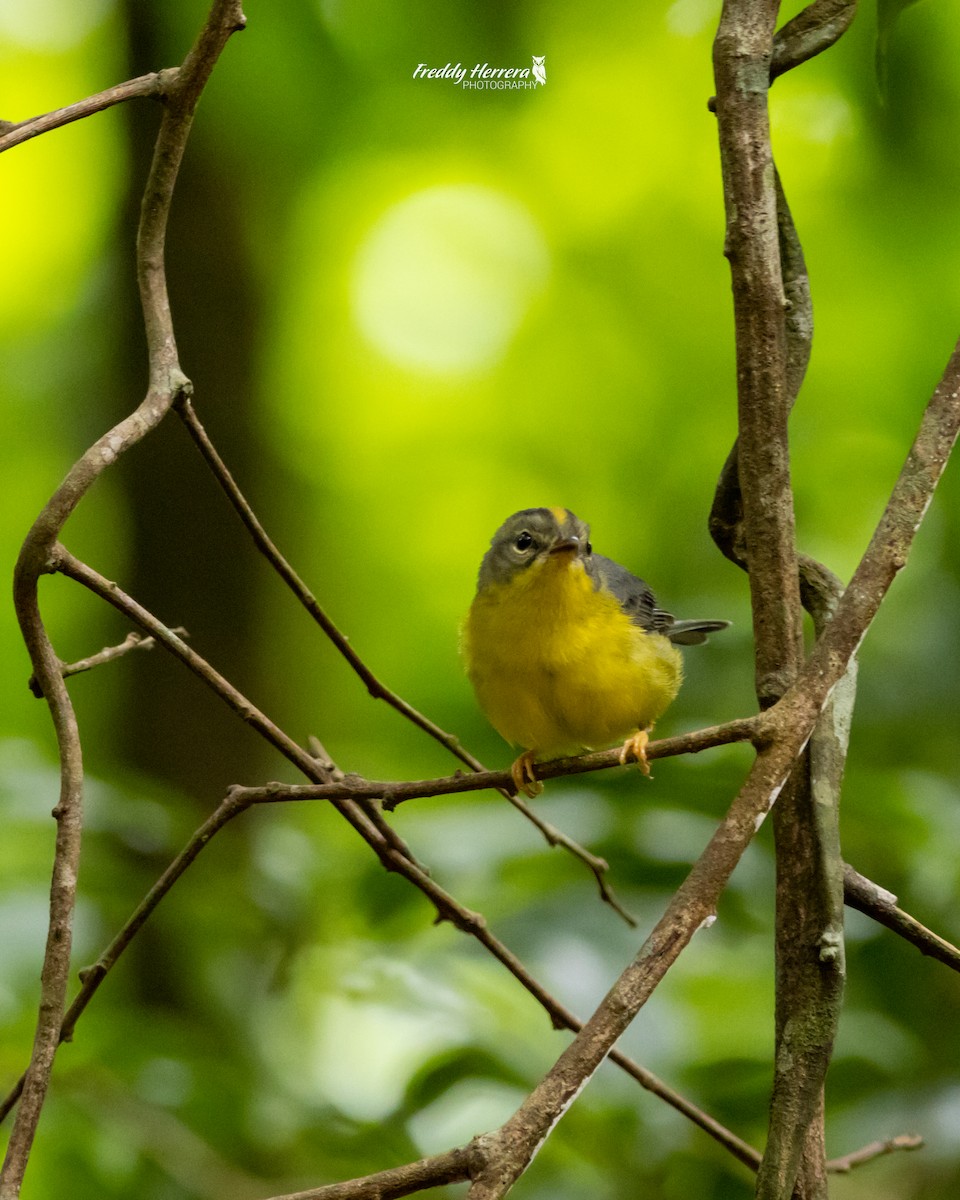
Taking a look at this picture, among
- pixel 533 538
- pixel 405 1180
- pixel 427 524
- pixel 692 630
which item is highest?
pixel 427 524

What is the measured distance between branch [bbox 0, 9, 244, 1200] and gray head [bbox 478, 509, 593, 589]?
1500 mm

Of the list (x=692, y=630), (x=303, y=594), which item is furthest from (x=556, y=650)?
(x=303, y=594)

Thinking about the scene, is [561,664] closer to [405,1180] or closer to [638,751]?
[638,751]

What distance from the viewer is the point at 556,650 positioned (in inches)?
125

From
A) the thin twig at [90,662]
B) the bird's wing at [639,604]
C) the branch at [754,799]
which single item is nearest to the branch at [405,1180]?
the branch at [754,799]

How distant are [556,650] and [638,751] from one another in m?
1.71

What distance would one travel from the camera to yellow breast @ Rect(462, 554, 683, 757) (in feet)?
10.4

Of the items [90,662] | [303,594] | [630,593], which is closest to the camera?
[90,662]

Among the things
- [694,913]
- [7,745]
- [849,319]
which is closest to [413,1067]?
[7,745]

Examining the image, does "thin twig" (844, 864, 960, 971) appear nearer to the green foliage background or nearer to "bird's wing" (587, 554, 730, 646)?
the green foliage background

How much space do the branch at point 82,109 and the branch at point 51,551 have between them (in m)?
0.02

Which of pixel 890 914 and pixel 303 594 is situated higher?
pixel 303 594

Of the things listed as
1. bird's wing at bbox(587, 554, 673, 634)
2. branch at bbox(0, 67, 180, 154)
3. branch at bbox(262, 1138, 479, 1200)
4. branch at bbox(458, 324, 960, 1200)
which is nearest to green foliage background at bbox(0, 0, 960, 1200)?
bird's wing at bbox(587, 554, 673, 634)

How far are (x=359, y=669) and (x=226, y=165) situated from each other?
13.7 feet
